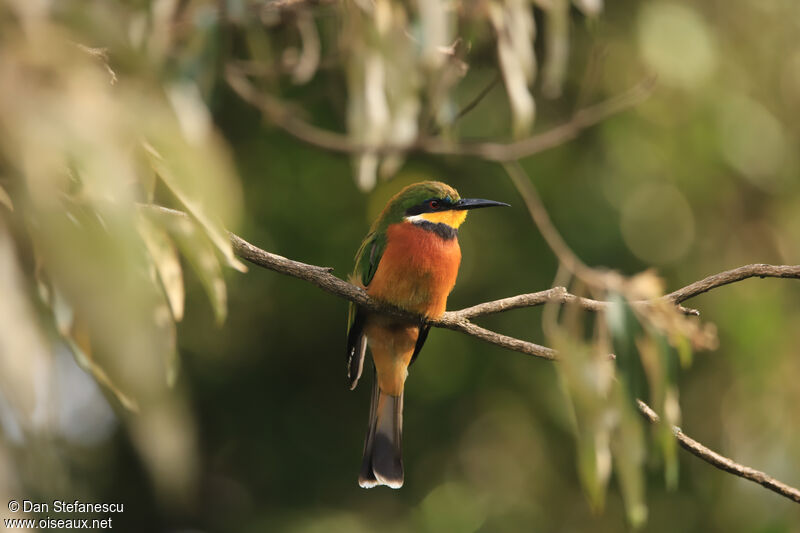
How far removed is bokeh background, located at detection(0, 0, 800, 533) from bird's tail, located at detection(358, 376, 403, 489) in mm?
1090

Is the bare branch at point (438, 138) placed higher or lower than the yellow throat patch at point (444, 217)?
higher

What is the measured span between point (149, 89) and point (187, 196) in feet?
0.72

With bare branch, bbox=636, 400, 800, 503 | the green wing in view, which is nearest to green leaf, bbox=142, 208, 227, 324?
bare branch, bbox=636, 400, 800, 503

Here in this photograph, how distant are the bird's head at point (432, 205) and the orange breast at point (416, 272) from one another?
86mm

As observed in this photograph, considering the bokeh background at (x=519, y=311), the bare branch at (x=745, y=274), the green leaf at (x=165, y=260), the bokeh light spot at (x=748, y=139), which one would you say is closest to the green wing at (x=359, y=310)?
the bokeh background at (x=519, y=311)

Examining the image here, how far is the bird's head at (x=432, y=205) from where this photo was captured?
2.98 metres

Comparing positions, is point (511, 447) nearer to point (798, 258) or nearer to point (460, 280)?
point (460, 280)

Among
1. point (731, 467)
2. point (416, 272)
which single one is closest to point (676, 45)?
point (416, 272)

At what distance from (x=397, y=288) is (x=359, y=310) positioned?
272 millimetres

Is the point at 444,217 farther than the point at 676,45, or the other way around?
the point at 676,45

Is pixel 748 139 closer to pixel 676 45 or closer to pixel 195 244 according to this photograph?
pixel 676 45

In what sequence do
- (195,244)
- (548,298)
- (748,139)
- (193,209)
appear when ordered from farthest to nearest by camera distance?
1. (748,139)
2. (548,298)
3. (195,244)
4. (193,209)

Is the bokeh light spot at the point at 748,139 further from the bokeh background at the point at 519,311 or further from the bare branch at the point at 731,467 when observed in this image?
the bare branch at the point at 731,467

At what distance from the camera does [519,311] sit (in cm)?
504
